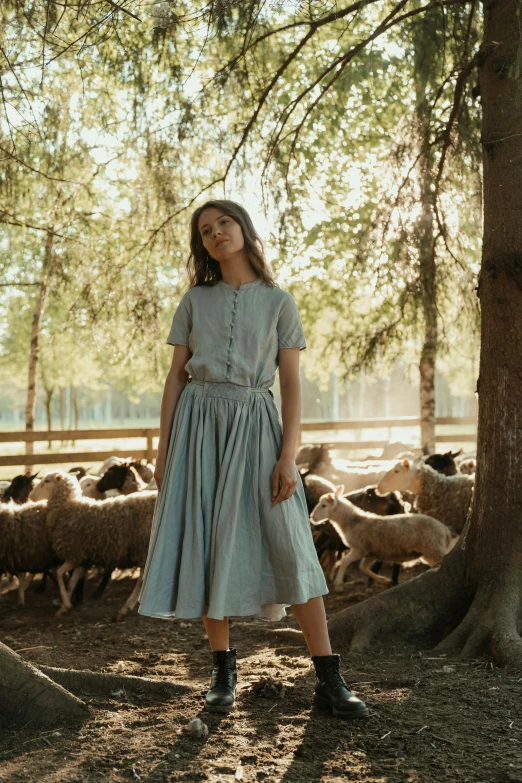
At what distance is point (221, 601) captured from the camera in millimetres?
3234

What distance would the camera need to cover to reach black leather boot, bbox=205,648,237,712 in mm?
3367

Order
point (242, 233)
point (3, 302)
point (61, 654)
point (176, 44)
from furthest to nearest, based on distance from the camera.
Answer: point (3, 302), point (176, 44), point (61, 654), point (242, 233)

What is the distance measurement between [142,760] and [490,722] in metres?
1.45

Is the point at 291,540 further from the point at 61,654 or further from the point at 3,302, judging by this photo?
the point at 3,302

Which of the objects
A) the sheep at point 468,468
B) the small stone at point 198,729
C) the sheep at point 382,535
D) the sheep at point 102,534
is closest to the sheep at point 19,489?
the sheep at point 102,534

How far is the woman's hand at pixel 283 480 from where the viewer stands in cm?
336

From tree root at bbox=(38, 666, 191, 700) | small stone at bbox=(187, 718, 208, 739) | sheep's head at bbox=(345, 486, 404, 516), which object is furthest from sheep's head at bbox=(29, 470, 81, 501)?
small stone at bbox=(187, 718, 208, 739)

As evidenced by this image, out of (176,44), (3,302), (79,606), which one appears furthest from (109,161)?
(3,302)

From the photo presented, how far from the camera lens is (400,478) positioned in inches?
327

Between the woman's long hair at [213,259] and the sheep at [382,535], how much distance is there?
155 inches

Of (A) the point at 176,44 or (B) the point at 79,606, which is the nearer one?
(A) the point at 176,44

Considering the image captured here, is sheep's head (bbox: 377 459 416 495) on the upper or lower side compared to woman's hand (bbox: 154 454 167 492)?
lower

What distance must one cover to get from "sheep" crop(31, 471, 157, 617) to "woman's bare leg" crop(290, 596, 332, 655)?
3677 mm

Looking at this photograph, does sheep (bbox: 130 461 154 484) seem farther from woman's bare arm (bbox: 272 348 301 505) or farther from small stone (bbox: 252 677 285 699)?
woman's bare arm (bbox: 272 348 301 505)
